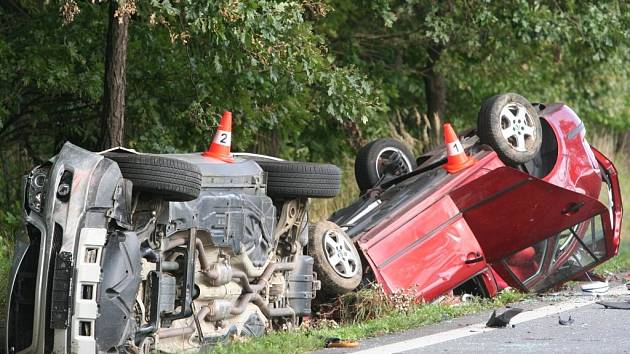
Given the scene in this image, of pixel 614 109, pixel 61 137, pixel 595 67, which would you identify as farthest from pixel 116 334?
pixel 614 109

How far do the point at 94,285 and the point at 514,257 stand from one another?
4.64m

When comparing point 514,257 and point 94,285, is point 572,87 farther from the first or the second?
point 94,285

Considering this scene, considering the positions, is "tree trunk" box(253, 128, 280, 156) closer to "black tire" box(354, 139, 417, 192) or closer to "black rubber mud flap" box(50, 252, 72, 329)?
"black tire" box(354, 139, 417, 192)

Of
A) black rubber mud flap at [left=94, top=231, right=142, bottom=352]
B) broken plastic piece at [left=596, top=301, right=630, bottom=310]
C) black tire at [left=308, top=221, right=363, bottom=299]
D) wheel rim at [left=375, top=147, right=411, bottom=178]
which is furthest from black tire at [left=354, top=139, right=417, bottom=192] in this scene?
black rubber mud flap at [left=94, top=231, right=142, bottom=352]

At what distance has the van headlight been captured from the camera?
6.50m

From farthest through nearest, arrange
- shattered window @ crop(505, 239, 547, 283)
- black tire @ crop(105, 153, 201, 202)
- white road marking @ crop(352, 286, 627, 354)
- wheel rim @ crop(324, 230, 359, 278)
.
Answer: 1. shattered window @ crop(505, 239, 547, 283)
2. wheel rim @ crop(324, 230, 359, 278)
3. white road marking @ crop(352, 286, 627, 354)
4. black tire @ crop(105, 153, 201, 202)

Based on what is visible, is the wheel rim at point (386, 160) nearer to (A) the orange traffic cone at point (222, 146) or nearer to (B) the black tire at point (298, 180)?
(B) the black tire at point (298, 180)

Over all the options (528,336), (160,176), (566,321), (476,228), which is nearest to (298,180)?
(160,176)

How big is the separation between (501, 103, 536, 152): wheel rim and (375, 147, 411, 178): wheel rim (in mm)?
1150

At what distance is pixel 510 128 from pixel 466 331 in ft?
8.68

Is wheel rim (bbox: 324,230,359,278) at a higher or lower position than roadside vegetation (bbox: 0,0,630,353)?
Answer: lower

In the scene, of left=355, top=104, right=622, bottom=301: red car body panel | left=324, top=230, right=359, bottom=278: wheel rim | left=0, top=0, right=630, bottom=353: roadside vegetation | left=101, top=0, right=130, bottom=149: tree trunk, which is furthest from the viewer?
left=101, top=0, right=130, bottom=149: tree trunk

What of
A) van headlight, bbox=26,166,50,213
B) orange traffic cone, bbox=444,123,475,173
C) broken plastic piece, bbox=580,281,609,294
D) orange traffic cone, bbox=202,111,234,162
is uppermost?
orange traffic cone, bbox=444,123,475,173

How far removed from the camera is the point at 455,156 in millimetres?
10000
